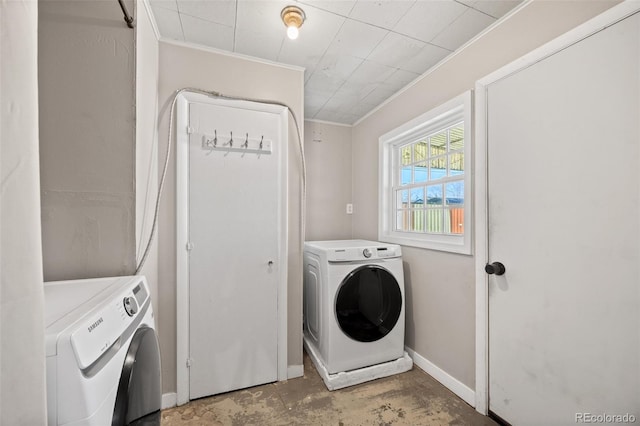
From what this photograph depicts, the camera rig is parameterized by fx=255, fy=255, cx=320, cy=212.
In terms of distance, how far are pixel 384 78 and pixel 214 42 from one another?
127 centimetres

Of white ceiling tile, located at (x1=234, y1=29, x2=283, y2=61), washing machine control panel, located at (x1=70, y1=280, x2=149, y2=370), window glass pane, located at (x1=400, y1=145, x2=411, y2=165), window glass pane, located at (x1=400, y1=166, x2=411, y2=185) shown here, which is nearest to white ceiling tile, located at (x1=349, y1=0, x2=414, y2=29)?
white ceiling tile, located at (x1=234, y1=29, x2=283, y2=61)

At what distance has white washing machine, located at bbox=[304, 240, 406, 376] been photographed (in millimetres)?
1839

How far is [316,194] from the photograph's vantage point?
114 inches

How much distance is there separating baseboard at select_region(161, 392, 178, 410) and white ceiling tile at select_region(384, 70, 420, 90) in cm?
273

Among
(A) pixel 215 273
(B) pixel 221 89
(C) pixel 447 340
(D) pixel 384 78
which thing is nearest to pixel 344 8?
(D) pixel 384 78

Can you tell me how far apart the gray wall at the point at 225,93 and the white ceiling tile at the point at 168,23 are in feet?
0.25

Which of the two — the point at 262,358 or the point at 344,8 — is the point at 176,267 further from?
the point at 344,8

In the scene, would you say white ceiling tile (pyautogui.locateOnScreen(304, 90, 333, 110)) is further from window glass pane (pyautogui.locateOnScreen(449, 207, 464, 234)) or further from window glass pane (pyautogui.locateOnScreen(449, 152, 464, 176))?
window glass pane (pyautogui.locateOnScreen(449, 207, 464, 234))

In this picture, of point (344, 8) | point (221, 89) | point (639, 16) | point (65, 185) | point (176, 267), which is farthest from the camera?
point (221, 89)

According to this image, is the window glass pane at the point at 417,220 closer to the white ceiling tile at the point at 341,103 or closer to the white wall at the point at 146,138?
the white ceiling tile at the point at 341,103

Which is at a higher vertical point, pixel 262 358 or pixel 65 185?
pixel 65 185

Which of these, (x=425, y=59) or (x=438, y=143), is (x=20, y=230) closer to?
(x=425, y=59)

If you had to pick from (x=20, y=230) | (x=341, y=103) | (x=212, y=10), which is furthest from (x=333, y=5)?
(x=20, y=230)

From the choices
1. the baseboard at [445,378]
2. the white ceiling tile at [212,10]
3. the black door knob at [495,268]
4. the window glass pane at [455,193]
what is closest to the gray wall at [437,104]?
the baseboard at [445,378]
